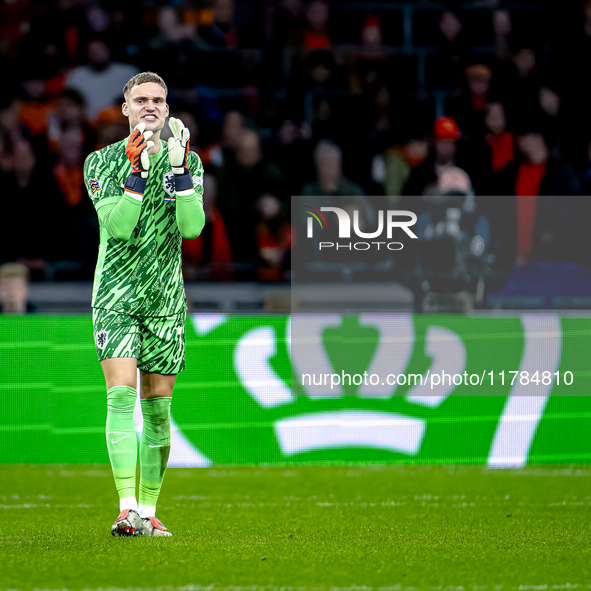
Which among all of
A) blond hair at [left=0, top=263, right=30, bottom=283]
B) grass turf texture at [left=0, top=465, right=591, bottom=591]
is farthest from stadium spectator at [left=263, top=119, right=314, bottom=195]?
grass turf texture at [left=0, top=465, right=591, bottom=591]

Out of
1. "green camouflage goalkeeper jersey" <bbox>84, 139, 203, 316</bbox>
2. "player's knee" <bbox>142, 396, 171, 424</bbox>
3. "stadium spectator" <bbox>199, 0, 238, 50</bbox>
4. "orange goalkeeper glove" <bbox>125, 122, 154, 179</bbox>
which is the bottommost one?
"player's knee" <bbox>142, 396, 171, 424</bbox>

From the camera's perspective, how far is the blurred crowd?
31.9 feet

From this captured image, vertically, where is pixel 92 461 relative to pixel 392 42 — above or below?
below

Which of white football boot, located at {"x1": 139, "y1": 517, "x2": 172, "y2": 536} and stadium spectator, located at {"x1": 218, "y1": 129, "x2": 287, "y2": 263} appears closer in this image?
white football boot, located at {"x1": 139, "y1": 517, "x2": 172, "y2": 536}

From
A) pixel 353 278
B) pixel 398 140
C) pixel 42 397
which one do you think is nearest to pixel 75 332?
pixel 42 397

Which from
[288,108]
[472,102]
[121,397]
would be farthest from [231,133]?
[121,397]

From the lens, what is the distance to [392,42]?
11742 mm

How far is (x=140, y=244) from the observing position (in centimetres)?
444

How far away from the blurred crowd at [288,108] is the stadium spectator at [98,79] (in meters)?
0.02

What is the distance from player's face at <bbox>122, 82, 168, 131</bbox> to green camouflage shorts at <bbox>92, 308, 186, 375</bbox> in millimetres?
835

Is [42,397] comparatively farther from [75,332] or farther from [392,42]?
[392,42]

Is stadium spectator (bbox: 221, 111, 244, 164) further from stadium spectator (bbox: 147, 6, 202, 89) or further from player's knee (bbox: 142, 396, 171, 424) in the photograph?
player's knee (bbox: 142, 396, 171, 424)

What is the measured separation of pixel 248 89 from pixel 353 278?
379cm

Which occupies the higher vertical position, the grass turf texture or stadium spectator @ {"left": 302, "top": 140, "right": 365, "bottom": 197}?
stadium spectator @ {"left": 302, "top": 140, "right": 365, "bottom": 197}
